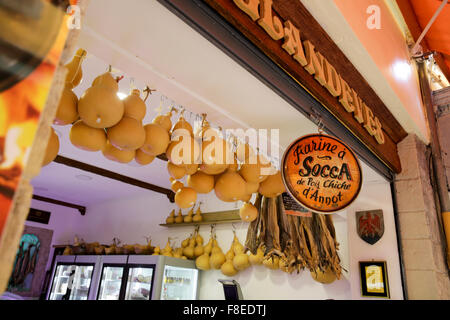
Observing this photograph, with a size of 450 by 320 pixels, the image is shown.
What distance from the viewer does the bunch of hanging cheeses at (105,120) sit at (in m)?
1.37

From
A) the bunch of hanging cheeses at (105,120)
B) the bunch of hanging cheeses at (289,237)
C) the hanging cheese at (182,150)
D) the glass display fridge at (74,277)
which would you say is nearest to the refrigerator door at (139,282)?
the glass display fridge at (74,277)

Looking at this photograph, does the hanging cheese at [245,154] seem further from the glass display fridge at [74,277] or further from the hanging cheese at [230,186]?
the glass display fridge at [74,277]

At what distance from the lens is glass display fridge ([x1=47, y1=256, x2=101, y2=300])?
615 cm

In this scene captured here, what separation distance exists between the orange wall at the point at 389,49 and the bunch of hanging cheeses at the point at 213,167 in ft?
3.59

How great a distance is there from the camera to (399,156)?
10.3 feet

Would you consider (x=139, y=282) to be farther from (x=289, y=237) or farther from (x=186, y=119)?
(x=289, y=237)

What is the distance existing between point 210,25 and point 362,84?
1612mm

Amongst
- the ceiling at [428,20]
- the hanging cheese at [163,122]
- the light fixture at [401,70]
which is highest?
the ceiling at [428,20]

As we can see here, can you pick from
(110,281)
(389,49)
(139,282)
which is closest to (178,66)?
(389,49)

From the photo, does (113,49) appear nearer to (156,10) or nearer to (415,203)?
(156,10)
